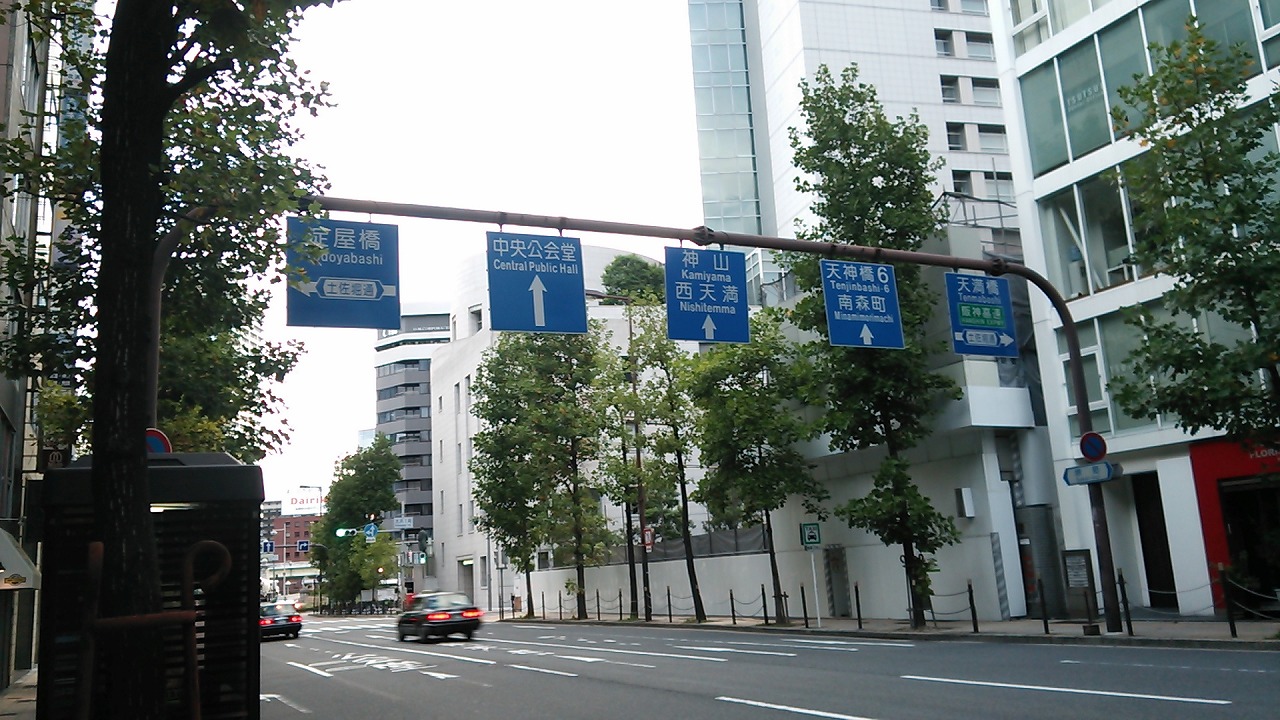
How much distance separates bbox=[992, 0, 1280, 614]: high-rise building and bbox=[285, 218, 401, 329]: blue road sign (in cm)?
1420

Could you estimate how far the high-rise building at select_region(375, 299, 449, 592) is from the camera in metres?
108

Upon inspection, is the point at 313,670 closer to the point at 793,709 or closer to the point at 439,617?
the point at 439,617

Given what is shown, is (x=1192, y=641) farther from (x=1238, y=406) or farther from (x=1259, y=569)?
(x=1259, y=569)

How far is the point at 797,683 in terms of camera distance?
14547 millimetres

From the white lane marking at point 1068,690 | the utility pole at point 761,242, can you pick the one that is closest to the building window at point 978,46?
the utility pole at point 761,242

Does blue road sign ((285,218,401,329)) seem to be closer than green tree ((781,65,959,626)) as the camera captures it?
Yes

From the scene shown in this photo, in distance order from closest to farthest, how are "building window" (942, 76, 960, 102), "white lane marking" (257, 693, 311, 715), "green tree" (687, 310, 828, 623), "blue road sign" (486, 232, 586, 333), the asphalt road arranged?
the asphalt road
"blue road sign" (486, 232, 586, 333)
"white lane marking" (257, 693, 311, 715)
"green tree" (687, 310, 828, 623)
"building window" (942, 76, 960, 102)

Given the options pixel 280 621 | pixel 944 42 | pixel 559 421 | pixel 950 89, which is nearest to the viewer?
pixel 280 621

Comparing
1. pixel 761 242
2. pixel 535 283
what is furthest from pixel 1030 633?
pixel 535 283

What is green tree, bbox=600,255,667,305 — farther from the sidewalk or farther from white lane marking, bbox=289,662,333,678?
white lane marking, bbox=289,662,333,678

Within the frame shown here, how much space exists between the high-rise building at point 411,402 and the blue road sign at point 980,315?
291ft

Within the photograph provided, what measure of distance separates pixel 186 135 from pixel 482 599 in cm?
5818

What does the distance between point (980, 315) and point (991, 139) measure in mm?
43314

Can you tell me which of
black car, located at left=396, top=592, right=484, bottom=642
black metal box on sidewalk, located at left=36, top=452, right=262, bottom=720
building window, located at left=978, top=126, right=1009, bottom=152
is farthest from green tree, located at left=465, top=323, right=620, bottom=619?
black metal box on sidewalk, located at left=36, top=452, right=262, bottom=720
